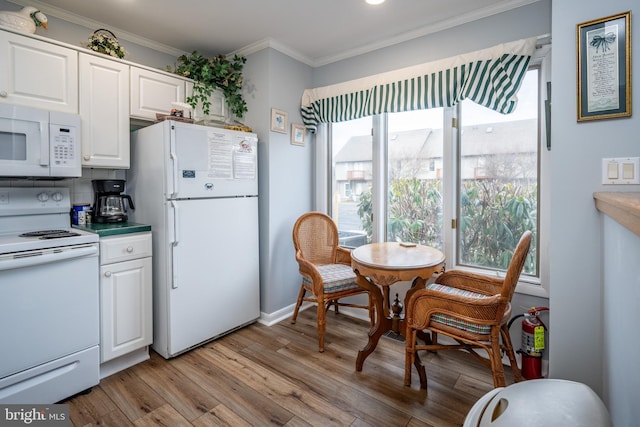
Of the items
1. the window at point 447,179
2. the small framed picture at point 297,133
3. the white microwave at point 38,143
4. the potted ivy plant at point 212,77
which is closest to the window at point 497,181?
the window at point 447,179

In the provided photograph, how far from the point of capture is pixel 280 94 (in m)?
2.94

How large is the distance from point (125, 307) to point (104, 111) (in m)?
1.40

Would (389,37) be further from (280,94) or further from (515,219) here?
(515,219)

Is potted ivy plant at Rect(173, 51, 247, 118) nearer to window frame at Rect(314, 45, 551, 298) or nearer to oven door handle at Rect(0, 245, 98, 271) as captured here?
window frame at Rect(314, 45, 551, 298)

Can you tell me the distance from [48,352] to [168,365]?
2.32 ft

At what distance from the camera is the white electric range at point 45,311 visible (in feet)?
5.39

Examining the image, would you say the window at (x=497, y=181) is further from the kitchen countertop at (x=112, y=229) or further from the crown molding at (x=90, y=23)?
the crown molding at (x=90, y=23)

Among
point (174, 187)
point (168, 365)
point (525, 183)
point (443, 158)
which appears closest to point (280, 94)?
point (174, 187)

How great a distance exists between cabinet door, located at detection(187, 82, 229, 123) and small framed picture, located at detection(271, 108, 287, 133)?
0.51 meters

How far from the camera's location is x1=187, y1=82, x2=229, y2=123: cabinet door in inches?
112

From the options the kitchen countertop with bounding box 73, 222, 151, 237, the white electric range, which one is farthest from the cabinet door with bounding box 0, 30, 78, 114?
the kitchen countertop with bounding box 73, 222, 151, 237

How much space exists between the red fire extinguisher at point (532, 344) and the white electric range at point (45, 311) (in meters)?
2.73

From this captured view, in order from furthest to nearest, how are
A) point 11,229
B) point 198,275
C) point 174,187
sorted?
point 198,275 → point 174,187 → point 11,229

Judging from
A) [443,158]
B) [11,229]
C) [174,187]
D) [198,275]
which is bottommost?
[198,275]
